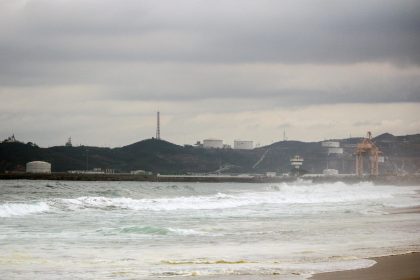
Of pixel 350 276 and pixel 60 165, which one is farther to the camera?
pixel 60 165

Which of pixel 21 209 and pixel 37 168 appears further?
pixel 37 168

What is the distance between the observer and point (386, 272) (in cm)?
1373

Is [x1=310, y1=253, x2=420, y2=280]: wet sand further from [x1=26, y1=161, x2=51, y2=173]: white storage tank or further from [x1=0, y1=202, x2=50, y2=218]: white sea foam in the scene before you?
[x1=26, y1=161, x2=51, y2=173]: white storage tank

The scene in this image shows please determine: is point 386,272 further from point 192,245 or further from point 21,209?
point 21,209

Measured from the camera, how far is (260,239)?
20.3m

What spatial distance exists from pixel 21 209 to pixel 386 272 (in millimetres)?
21246

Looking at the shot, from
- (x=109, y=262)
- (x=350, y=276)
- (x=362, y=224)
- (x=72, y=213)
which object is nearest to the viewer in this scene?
(x=350, y=276)

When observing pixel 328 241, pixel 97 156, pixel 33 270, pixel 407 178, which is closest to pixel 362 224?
pixel 328 241

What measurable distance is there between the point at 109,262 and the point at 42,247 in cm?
322

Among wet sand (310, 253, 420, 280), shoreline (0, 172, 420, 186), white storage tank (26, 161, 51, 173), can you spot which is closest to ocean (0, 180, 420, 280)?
wet sand (310, 253, 420, 280)

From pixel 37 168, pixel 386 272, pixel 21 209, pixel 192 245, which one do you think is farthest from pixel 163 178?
pixel 386 272

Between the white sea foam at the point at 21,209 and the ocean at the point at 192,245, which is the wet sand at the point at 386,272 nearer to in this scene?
the ocean at the point at 192,245

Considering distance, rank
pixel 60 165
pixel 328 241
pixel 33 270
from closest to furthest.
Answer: pixel 33 270 < pixel 328 241 < pixel 60 165

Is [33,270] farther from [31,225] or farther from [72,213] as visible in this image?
[72,213]
